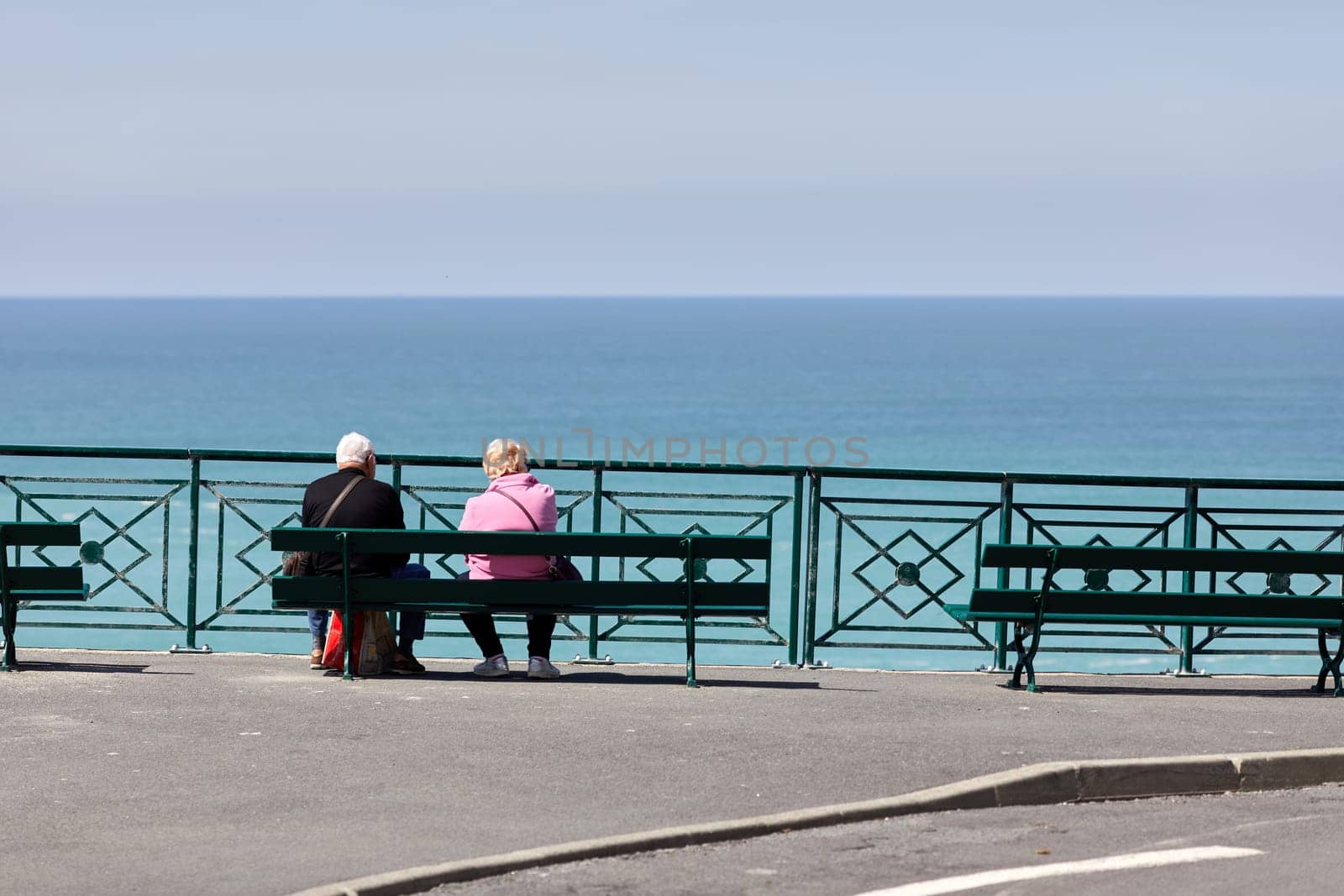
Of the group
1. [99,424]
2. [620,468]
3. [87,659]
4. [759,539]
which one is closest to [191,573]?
[87,659]

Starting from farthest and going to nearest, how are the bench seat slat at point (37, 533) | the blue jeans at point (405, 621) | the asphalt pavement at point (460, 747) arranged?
1. the blue jeans at point (405, 621)
2. the bench seat slat at point (37, 533)
3. the asphalt pavement at point (460, 747)

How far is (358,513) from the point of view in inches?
388

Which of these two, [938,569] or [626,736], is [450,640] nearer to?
[938,569]

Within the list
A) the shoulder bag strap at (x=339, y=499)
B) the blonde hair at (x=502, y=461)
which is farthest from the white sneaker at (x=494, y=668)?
the shoulder bag strap at (x=339, y=499)

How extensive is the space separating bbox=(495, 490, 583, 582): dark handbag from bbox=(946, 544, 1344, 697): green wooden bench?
2.04 metres

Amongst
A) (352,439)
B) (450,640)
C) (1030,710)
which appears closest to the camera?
(1030,710)

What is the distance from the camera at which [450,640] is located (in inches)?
1906

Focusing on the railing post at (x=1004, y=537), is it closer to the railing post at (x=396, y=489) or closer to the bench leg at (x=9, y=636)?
the railing post at (x=396, y=489)

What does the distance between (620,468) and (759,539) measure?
4.07 feet

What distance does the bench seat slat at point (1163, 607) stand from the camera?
9.91m

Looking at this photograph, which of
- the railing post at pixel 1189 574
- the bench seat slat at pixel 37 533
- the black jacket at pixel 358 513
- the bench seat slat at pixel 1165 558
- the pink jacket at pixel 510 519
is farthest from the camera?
the railing post at pixel 1189 574

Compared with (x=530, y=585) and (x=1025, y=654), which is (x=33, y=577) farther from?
(x=1025, y=654)

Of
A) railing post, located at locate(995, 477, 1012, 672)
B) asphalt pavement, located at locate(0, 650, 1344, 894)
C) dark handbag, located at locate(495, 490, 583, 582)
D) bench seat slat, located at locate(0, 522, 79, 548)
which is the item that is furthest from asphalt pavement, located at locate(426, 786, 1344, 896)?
bench seat slat, located at locate(0, 522, 79, 548)

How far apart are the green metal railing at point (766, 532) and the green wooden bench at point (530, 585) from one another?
360 mm
